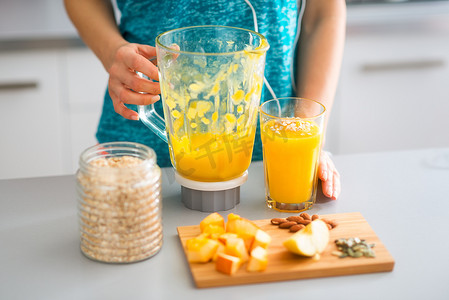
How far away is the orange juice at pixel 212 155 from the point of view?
0.92 metres

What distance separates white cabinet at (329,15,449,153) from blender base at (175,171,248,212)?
1.44 meters

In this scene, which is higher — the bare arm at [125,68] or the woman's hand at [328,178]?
the bare arm at [125,68]

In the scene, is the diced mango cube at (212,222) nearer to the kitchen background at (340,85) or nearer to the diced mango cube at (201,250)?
the diced mango cube at (201,250)

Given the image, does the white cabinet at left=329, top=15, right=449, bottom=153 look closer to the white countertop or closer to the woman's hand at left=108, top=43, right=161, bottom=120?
the white countertop

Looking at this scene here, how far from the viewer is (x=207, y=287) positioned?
0.76 m

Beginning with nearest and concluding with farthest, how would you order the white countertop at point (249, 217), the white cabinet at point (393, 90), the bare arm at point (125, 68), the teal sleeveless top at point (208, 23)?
the white countertop at point (249, 217) → the bare arm at point (125, 68) → the teal sleeveless top at point (208, 23) → the white cabinet at point (393, 90)

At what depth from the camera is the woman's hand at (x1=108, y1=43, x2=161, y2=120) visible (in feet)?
3.13

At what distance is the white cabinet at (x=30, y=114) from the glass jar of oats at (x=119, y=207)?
1.39 metres

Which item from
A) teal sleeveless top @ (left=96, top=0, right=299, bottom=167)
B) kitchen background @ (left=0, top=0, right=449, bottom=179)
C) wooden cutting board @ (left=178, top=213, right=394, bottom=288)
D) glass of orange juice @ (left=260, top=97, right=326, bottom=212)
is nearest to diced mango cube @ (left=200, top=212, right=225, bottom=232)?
wooden cutting board @ (left=178, top=213, right=394, bottom=288)

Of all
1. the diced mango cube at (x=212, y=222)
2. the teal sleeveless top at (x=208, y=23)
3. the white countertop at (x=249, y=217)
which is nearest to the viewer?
the white countertop at (x=249, y=217)

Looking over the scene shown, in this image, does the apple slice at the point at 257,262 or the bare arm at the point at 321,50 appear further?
the bare arm at the point at 321,50

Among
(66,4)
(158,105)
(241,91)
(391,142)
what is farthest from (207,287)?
(391,142)

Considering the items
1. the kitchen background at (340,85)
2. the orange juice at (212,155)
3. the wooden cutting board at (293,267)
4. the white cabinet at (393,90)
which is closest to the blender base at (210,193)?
the orange juice at (212,155)

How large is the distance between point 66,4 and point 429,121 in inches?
65.1
